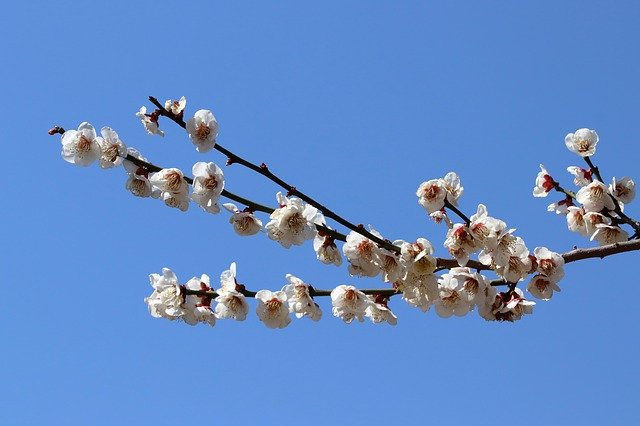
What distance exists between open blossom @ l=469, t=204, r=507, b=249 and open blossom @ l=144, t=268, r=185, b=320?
5.08ft

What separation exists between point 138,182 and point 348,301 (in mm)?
1207

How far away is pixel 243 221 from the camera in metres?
3.96

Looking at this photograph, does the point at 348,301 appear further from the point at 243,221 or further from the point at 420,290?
the point at 243,221

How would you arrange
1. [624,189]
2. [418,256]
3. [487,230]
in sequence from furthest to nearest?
[624,189], [487,230], [418,256]

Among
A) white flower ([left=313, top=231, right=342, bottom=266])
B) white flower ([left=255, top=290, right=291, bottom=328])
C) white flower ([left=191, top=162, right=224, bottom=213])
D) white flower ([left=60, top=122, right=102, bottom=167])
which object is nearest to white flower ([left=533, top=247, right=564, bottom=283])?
white flower ([left=313, top=231, right=342, bottom=266])

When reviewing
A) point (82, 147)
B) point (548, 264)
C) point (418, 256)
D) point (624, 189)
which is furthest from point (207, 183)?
point (624, 189)

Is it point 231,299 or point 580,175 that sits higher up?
point 580,175

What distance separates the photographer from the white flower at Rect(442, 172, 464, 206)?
4.22 metres

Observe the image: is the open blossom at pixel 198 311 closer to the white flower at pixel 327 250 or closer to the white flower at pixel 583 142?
the white flower at pixel 327 250

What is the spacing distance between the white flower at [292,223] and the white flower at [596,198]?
1.53 meters

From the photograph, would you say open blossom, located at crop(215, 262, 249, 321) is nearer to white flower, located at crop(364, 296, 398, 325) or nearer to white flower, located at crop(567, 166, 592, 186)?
white flower, located at crop(364, 296, 398, 325)

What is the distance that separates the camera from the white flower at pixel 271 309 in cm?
416

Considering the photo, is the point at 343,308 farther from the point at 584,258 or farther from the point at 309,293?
the point at 584,258

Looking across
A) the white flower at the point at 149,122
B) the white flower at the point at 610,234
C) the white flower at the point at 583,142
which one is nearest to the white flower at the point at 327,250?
the white flower at the point at 149,122
